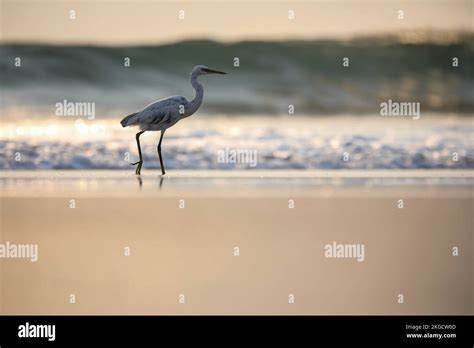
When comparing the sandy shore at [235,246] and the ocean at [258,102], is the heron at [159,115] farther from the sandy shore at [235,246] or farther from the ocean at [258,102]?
the sandy shore at [235,246]

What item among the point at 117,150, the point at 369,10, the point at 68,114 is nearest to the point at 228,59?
the point at 369,10

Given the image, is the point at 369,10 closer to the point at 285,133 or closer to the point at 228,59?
the point at 228,59

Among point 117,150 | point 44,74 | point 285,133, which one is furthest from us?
point 44,74

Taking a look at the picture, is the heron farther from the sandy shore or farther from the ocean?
the sandy shore

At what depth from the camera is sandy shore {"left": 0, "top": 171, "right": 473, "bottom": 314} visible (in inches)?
219

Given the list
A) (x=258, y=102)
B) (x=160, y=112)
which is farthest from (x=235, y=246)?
(x=258, y=102)

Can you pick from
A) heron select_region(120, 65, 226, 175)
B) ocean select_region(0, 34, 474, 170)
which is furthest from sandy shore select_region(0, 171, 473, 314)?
ocean select_region(0, 34, 474, 170)

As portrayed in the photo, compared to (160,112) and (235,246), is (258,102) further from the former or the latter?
(235,246)

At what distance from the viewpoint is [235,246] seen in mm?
6789

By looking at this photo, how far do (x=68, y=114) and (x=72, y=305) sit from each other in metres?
11.4

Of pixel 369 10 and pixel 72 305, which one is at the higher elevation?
pixel 369 10

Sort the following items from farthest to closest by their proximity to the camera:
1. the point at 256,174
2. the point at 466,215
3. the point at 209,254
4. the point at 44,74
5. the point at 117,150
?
1. the point at 44,74
2. the point at 117,150
3. the point at 256,174
4. the point at 466,215
5. the point at 209,254

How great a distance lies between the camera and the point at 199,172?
40.4ft

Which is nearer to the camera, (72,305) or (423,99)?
(72,305)
